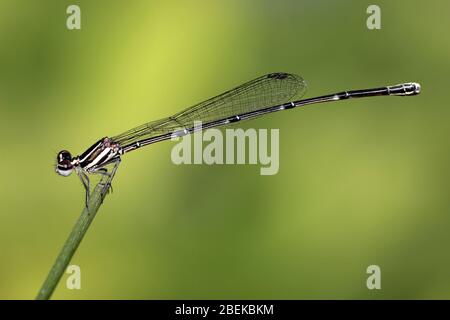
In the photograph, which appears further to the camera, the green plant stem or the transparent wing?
the transparent wing

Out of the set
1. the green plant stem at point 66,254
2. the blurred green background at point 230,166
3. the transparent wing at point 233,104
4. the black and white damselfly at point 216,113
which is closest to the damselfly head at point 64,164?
the black and white damselfly at point 216,113

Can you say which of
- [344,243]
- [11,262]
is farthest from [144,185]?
[344,243]

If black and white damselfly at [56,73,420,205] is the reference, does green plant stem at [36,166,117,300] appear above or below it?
below

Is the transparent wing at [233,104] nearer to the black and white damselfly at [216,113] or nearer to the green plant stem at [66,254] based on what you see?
the black and white damselfly at [216,113]

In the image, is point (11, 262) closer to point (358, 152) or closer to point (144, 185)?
point (144, 185)

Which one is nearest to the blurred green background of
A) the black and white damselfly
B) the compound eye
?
the black and white damselfly

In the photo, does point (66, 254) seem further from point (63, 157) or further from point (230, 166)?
point (230, 166)

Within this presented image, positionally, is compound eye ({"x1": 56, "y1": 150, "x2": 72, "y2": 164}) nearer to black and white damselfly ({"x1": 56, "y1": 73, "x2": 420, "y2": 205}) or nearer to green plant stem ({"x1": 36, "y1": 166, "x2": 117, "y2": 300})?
black and white damselfly ({"x1": 56, "y1": 73, "x2": 420, "y2": 205})
